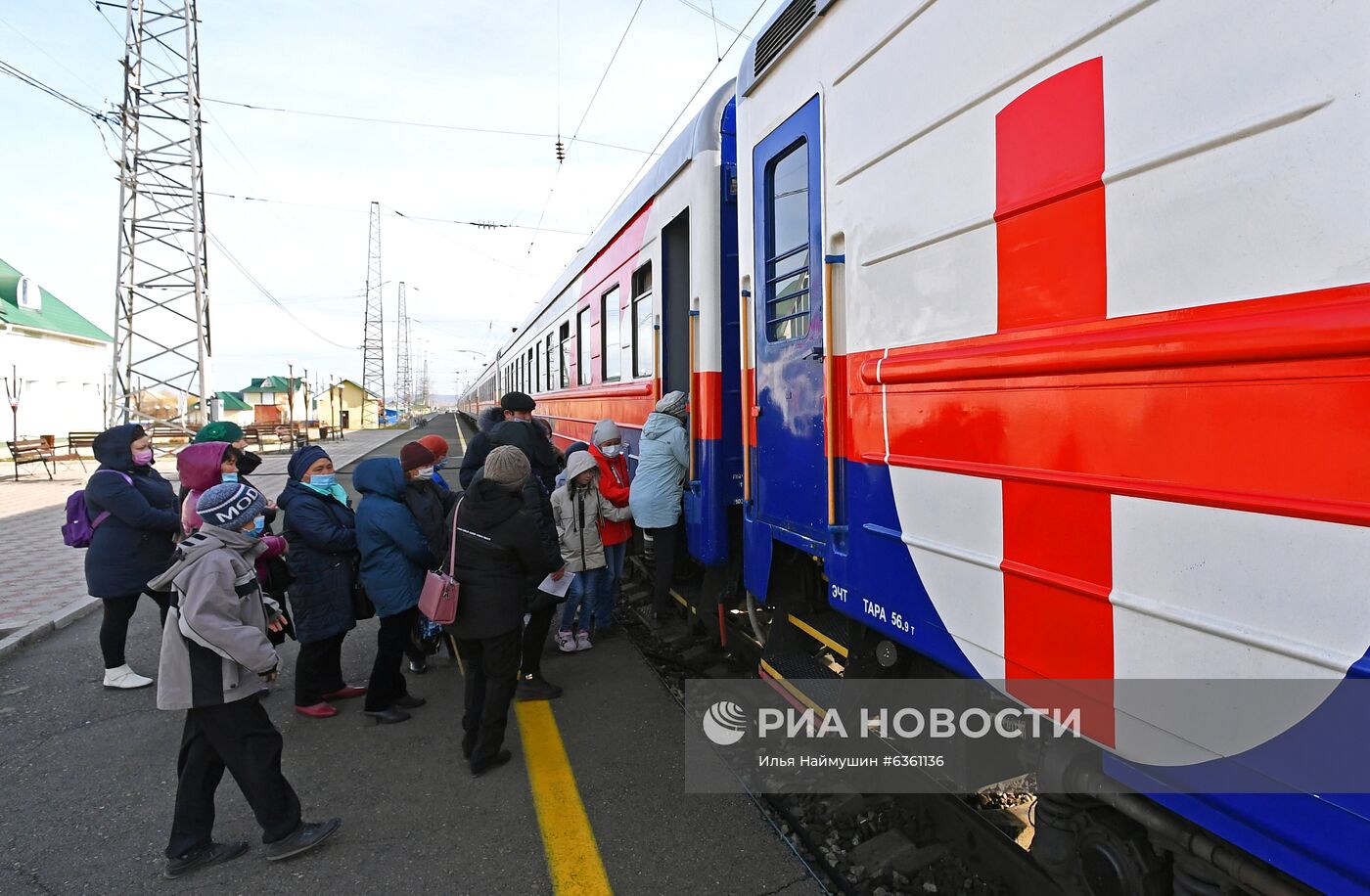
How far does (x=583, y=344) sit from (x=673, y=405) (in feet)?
11.9

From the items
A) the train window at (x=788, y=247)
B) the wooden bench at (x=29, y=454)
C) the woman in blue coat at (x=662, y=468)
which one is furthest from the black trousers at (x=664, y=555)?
the wooden bench at (x=29, y=454)

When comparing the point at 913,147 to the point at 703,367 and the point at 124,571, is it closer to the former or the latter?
the point at 703,367

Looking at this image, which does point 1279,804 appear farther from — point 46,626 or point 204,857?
point 46,626

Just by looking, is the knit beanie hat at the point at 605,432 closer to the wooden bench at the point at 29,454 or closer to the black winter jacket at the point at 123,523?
the black winter jacket at the point at 123,523

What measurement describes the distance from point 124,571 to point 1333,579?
5.55 meters

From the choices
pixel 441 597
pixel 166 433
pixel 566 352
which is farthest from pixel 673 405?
pixel 166 433

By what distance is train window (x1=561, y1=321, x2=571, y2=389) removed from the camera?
8.99 m

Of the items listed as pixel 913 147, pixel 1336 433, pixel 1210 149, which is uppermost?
pixel 913 147

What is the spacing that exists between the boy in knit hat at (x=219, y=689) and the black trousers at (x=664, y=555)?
251 cm

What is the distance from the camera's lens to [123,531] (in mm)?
4477

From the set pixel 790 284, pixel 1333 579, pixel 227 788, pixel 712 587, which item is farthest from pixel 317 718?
pixel 1333 579

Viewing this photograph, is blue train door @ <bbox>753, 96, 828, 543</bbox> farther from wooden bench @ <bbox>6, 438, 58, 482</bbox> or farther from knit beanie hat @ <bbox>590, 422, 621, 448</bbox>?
wooden bench @ <bbox>6, 438, 58, 482</bbox>

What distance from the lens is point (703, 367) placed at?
425 centimetres

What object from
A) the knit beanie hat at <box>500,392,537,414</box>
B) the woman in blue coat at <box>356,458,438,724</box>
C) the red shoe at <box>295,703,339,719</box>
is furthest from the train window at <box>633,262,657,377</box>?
the red shoe at <box>295,703,339,719</box>
